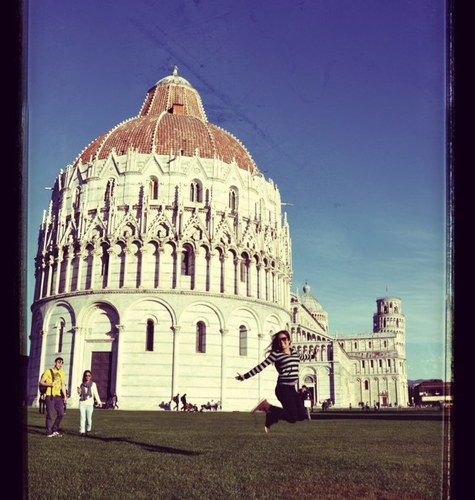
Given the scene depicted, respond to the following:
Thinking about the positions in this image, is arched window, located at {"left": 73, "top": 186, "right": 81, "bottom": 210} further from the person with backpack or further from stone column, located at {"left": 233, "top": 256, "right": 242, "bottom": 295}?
the person with backpack

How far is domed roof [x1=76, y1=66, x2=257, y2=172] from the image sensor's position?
47953 millimetres

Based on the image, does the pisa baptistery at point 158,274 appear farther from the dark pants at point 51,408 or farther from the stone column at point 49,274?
the dark pants at point 51,408

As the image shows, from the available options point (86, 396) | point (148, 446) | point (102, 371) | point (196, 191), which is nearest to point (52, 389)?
point (86, 396)

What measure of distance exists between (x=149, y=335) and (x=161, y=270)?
194 inches

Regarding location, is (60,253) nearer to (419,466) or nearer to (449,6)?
(419,466)

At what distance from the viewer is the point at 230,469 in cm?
815

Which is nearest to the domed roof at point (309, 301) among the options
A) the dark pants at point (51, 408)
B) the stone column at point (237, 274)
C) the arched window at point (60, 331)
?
the stone column at point (237, 274)

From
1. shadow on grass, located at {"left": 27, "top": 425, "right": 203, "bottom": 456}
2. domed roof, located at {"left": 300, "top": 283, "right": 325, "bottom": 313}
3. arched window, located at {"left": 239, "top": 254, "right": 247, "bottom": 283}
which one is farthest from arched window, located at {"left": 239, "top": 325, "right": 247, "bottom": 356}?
domed roof, located at {"left": 300, "top": 283, "right": 325, "bottom": 313}

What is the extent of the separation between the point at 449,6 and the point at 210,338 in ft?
129

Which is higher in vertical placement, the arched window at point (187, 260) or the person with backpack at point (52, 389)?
the arched window at point (187, 260)

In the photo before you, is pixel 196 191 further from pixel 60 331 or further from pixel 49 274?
pixel 60 331

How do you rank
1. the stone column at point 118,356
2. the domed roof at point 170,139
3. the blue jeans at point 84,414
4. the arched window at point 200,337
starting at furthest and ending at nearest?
the domed roof at point 170,139 < the arched window at point 200,337 < the stone column at point 118,356 < the blue jeans at point 84,414

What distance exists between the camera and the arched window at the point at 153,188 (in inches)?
1791

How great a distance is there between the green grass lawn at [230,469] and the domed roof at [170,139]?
122 feet
